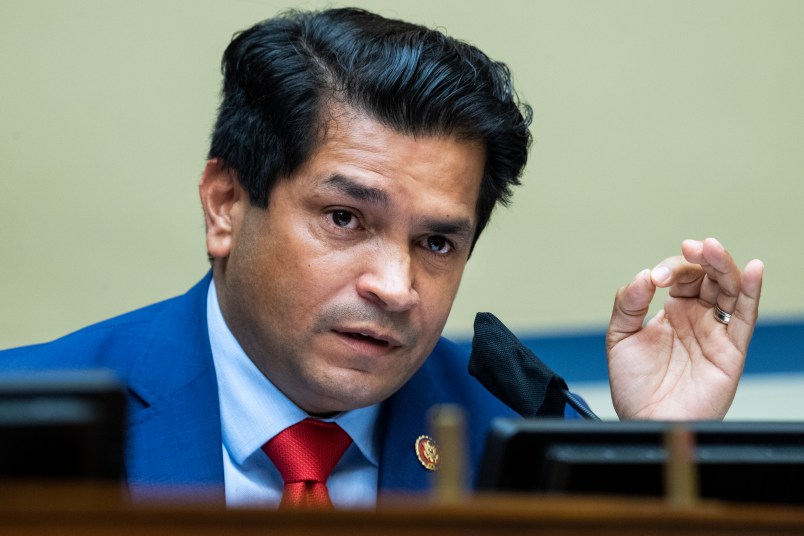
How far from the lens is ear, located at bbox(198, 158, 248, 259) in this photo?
1772 mm

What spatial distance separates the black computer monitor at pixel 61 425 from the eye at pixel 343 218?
0.85 metres

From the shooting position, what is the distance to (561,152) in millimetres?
2584

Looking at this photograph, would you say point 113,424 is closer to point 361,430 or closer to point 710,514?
point 710,514

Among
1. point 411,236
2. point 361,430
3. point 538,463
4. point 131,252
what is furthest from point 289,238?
point 131,252

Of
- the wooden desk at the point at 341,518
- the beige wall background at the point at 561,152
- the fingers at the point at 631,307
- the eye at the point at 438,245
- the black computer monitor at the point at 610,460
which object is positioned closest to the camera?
the wooden desk at the point at 341,518

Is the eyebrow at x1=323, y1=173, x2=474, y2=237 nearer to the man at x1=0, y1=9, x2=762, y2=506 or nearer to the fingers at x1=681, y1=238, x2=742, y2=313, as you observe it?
the man at x1=0, y1=9, x2=762, y2=506

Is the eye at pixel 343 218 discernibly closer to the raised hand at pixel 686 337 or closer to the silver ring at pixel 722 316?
the raised hand at pixel 686 337

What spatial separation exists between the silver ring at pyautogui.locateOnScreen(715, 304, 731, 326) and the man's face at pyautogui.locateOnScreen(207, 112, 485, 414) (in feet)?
1.66

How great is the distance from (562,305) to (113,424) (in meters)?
1.92

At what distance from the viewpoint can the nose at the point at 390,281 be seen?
1.56m

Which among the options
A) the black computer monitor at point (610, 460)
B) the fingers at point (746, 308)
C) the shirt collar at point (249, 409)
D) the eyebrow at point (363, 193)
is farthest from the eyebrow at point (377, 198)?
the black computer monitor at point (610, 460)

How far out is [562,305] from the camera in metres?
2.63

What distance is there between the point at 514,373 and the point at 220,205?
1.88 feet

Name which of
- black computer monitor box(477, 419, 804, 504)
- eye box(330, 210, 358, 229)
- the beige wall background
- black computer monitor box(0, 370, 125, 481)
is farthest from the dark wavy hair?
black computer monitor box(0, 370, 125, 481)
